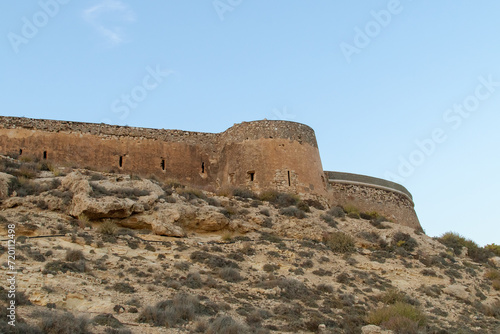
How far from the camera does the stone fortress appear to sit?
Result: 828 inches

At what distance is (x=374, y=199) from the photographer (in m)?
25.5

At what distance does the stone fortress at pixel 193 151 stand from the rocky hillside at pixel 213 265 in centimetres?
127

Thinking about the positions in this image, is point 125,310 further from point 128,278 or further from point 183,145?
point 183,145

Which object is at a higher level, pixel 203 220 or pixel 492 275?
pixel 203 220


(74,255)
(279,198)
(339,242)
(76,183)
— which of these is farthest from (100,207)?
(339,242)

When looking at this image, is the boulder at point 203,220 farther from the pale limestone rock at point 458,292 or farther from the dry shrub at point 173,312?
the pale limestone rock at point 458,292

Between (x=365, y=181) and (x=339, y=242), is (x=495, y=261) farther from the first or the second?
(x=365, y=181)

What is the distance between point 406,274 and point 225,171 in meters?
7.97

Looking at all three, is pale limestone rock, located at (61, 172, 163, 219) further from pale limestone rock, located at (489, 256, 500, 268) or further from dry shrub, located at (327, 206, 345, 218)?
pale limestone rock, located at (489, 256, 500, 268)

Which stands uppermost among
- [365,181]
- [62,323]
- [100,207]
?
[365,181]

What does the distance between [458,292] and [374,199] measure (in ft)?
29.6

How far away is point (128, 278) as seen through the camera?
13188 mm

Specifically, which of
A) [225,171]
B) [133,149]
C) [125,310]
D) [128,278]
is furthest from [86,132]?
[125,310]

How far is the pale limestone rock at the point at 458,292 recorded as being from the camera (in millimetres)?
16625
